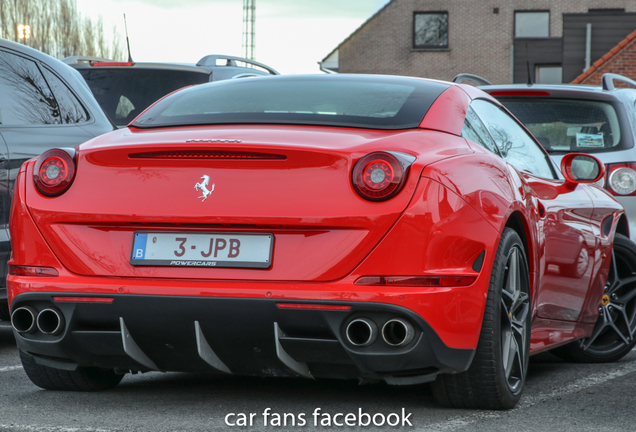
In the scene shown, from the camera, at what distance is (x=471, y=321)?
3.61 m

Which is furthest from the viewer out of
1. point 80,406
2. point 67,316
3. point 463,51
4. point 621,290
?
point 463,51

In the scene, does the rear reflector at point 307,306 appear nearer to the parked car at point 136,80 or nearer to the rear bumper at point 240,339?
the rear bumper at point 240,339

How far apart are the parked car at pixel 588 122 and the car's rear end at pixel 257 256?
3.35 m

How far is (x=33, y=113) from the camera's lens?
5.82m

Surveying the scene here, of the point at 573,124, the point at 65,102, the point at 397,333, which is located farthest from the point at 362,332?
the point at 573,124

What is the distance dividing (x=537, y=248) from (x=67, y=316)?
81.1 inches

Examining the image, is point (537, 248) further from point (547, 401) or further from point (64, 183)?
point (64, 183)

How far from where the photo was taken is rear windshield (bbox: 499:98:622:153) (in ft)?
23.0

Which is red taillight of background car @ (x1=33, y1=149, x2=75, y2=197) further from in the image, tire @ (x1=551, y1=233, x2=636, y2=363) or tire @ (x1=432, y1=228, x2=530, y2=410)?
tire @ (x1=551, y1=233, x2=636, y2=363)

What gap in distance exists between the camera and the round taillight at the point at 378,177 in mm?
3473

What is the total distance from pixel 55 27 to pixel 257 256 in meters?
46.2

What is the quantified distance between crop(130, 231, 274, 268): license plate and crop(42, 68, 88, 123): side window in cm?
268

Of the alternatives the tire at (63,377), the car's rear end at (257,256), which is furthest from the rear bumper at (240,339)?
the tire at (63,377)

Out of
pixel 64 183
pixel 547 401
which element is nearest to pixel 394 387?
pixel 547 401
